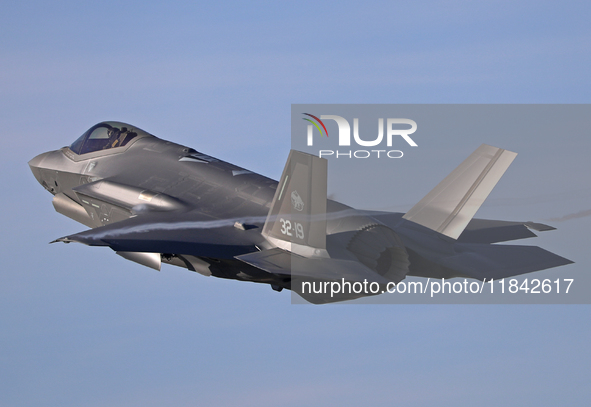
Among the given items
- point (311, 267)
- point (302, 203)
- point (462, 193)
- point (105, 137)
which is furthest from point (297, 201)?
point (105, 137)

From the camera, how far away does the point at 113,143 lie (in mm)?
22719

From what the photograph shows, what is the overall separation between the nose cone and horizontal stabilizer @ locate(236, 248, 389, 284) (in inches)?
356

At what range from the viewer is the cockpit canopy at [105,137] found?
2273 cm

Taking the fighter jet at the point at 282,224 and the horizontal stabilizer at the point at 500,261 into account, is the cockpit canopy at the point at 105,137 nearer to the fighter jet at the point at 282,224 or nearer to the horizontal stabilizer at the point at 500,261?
the fighter jet at the point at 282,224

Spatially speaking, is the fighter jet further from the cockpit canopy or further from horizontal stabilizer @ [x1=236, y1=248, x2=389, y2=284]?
the cockpit canopy

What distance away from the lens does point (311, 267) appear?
16406mm

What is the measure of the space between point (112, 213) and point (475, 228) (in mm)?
8334

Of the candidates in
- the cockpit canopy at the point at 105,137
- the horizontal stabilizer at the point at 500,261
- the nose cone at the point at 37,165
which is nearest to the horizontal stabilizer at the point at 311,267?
the horizontal stabilizer at the point at 500,261

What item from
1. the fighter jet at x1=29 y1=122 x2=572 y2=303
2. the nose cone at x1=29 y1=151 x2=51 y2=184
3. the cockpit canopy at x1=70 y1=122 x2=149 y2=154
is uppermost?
the cockpit canopy at x1=70 y1=122 x2=149 y2=154

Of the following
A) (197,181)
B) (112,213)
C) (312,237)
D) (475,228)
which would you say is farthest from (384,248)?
(112,213)

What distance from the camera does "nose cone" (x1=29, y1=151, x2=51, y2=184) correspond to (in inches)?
920

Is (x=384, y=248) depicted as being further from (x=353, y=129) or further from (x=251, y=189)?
(x=251, y=189)

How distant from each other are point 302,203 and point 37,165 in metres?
10.0

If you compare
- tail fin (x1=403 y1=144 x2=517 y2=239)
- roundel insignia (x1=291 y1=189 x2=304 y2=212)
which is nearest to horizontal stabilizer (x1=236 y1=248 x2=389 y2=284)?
roundel insignia (x1=291 y1=189 x2=304 y2=212)
